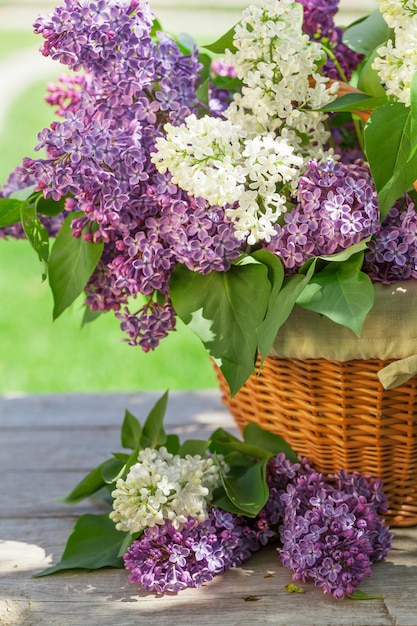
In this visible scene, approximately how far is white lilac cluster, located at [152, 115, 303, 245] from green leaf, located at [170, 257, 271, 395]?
6 centimetres

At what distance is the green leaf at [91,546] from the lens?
90cm

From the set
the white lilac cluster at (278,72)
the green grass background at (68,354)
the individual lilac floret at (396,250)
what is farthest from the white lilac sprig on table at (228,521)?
the green grass background at (68,354)

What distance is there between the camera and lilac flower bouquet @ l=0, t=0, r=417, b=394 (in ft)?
2.58

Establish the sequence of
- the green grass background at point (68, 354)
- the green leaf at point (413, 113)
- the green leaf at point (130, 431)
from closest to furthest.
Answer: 1. the green leaf at point (413, 113)
2. the green leaf at point (130, 431)
3. the green grass background at point (68, 354)

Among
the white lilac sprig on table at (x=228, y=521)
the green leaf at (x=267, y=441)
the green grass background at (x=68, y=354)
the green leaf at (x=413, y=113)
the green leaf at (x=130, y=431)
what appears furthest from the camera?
the green grass background at (x=68, y=354)

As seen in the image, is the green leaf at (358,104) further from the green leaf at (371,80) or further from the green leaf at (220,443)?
the green leaf at (220,443)

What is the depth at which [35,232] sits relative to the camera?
0.92 metres

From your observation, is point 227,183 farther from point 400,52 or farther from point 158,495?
point 158,495

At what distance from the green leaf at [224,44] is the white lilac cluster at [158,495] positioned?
0.43 metres

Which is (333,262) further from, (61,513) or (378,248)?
(61,513)

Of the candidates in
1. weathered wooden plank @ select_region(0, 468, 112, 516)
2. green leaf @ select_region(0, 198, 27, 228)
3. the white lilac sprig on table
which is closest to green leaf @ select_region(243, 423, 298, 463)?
the white lilac sprig on table

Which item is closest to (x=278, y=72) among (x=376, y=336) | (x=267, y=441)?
(x=376, y=336)

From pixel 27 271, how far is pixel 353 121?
212cm

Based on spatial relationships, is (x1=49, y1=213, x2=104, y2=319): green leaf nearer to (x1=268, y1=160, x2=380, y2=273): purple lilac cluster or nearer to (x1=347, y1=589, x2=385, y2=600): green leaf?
(x1=268, y1=160, x2=380, y2=273): purple lilac cluster
